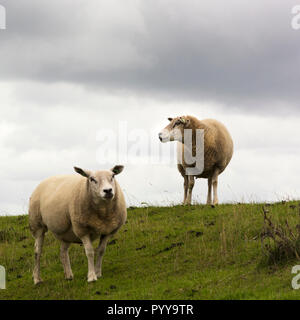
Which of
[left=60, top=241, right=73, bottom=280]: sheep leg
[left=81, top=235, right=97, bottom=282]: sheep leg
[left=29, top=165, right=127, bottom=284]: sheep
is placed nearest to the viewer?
[left=29, top=165, right=127, bottom=284]: sheep

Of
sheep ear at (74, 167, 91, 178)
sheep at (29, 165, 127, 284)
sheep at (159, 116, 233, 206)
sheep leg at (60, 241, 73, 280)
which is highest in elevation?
sheep at (159, 116, 233, 206)

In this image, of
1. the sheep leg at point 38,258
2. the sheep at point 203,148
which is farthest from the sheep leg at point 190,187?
the sheep leg at point 38,258

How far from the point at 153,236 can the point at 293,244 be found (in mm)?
5100

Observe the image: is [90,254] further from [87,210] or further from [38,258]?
[38,258]

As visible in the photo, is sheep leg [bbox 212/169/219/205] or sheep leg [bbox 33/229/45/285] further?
sheep leg [bbox 212/169/219/205]

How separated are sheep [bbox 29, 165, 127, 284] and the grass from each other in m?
0.90

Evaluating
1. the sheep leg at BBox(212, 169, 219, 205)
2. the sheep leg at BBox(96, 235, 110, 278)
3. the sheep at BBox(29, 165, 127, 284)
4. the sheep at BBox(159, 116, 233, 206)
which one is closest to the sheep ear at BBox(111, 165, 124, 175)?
the sheep at BBox(29, 165, 127, 284)

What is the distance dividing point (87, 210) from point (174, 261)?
2484 mm

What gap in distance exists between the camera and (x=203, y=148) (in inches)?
798

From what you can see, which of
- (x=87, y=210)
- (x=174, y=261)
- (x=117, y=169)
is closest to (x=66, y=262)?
(x=87, y=210)

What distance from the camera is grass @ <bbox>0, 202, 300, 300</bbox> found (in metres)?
12.2

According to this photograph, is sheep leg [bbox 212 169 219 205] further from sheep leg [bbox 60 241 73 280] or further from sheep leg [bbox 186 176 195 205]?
sheep leg [bbox 60 241 73 280]
